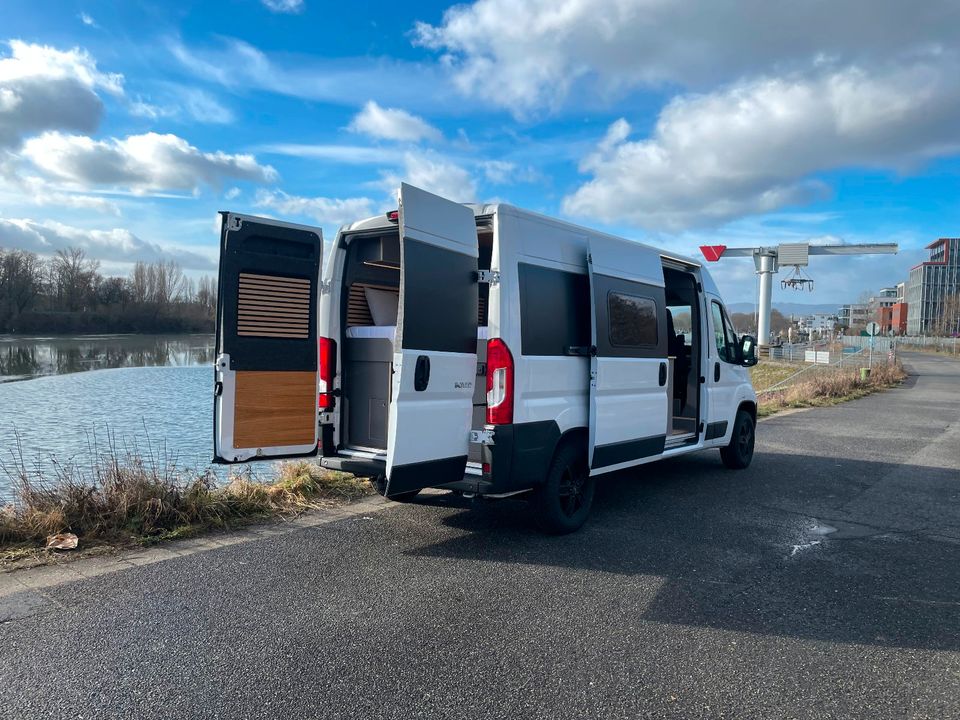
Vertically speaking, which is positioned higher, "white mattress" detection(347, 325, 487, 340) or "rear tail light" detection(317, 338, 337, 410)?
"white mattress" detection(347, 325, 487, 340)

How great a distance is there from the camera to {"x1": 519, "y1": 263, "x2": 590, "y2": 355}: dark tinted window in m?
5.24

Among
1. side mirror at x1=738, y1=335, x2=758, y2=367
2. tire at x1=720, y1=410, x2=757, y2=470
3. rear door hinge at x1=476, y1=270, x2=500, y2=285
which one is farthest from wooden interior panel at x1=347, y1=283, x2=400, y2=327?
tire at x1=720, y1=410, x2=757, y2=470

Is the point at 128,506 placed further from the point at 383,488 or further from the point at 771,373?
the point at 771,373

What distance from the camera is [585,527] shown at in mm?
5969

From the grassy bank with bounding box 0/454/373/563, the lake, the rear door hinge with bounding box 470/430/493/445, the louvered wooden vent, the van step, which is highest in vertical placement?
the louvered wooden vent

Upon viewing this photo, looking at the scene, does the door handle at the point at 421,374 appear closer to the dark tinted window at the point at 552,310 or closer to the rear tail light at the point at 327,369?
the dark tinted window at the point at 552,310

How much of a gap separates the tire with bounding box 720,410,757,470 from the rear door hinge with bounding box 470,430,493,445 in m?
4.81

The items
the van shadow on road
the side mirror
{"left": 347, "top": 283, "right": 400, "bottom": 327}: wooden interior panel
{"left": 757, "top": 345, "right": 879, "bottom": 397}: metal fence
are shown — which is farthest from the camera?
{"left": 757, "top": 345, "right": 879, "bottom": 397}: metal fence

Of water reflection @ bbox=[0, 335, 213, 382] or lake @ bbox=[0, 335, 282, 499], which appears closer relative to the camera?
lake @ bbox=[0, 335, 282, 499]

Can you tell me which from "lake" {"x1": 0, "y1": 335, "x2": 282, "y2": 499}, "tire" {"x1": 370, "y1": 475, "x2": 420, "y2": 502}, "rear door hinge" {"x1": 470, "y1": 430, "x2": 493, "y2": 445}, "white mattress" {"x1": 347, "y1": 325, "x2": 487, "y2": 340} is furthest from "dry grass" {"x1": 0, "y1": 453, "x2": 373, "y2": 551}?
"rear door hinge" {"x1": 470, "y1": 430, "x2": 493, "y2": 445}

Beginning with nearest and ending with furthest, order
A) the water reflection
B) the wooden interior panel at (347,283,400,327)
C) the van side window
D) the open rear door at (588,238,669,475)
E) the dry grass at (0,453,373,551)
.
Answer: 1. the dry grass at (0,453,373,551)
2. the open rear door at (588,238,669,475)
3. the wooden interior panel at (347,283,400,327)
4. the van side window
5. the water reflection

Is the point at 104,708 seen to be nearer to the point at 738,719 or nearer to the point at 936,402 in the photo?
the point at 738,719

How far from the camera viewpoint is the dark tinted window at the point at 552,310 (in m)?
5.24

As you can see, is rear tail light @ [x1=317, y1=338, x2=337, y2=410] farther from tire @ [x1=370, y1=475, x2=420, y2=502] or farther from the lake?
the lake
